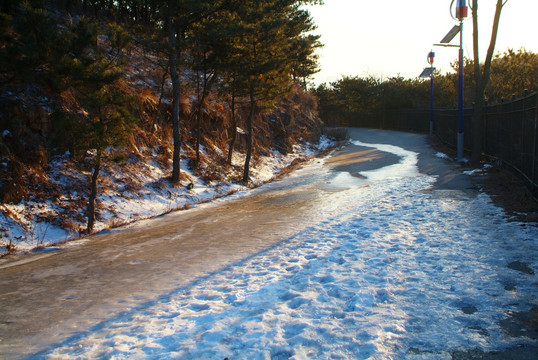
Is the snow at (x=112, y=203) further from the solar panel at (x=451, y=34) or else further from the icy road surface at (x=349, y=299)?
the solar panel at (x=451, y=34)

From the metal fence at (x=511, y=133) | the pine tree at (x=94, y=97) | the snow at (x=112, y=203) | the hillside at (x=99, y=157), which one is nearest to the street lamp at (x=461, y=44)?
the metal fence at (x=511, y=133)

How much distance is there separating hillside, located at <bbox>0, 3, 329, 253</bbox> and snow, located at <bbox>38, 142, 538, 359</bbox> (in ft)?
15.2

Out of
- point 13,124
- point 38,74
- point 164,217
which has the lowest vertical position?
point 164,217

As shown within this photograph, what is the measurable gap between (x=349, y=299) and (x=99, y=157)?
249 inches

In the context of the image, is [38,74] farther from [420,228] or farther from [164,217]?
[420,228]

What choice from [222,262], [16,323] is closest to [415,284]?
[222,262]

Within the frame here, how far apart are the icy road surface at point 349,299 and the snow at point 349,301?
0.01 meters

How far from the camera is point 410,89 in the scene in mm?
54625

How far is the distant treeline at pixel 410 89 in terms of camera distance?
32.0m

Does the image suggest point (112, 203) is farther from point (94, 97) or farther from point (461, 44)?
point (461, 44)

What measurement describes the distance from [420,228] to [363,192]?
4512mm

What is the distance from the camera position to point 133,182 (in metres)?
12.2

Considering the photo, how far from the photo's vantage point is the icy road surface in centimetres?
373

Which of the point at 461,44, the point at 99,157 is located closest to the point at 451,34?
the point at 461,44
